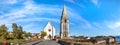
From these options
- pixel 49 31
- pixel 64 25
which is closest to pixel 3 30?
pixel 64 25

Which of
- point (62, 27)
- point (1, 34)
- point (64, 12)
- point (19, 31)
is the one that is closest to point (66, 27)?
point (62, 27)

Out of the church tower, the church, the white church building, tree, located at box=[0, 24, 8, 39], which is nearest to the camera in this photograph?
tree, located at box=[0, 24, 8, 39]

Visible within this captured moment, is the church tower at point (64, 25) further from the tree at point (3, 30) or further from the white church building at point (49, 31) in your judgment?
the tree at point (3, 30)

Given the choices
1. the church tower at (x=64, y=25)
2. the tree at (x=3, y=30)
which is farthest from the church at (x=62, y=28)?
the tree at (x=3, y=30)

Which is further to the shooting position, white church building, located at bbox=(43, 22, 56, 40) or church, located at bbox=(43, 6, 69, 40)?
white church building, located at bbox=(43, 22, 56, 40)

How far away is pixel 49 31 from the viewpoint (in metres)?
191

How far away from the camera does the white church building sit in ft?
612

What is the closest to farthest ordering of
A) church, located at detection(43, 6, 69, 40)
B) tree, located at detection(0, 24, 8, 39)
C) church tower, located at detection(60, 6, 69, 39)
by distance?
tree, located at detection(0, 24, 8, 39) → church tower, located at detection(60, 6, 69, 39) → church, located at detection(43, 6, 69, 40)

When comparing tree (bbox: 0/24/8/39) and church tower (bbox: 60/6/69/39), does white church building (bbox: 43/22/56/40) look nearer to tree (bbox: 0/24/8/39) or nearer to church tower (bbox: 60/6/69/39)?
church tower (bbox: 60/6/69/39)

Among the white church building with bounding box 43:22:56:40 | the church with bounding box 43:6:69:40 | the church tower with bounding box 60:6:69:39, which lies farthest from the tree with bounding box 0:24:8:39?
the white church building with bounding box 43:22:56:40

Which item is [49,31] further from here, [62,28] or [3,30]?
[3,30]

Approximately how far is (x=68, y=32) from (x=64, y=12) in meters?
19.9

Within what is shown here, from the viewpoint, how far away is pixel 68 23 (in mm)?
194375

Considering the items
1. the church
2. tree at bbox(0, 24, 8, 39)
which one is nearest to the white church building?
the church
